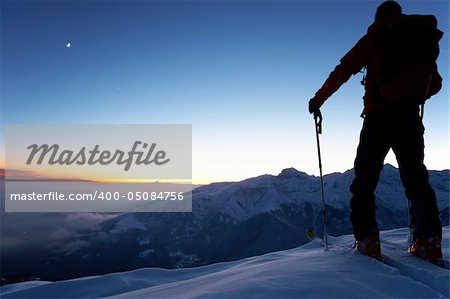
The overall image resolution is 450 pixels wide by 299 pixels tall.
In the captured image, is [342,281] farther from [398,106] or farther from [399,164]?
[398,106]

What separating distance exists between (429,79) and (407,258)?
7.40ft

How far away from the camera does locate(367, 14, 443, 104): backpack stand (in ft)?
14.5

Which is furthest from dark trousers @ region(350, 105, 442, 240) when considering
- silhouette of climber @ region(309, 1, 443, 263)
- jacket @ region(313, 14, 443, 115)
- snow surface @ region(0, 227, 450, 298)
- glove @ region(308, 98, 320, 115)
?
glove @ region(308, 98, 320, 115)

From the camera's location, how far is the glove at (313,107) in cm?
550

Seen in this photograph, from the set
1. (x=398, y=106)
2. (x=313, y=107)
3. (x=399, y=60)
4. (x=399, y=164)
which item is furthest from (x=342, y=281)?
(x=313, y=107)

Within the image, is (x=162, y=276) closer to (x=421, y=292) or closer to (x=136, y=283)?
(x=136, y=283)

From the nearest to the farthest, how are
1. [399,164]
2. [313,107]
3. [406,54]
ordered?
1. [406,54]
2. [399,164]
3. [313,107]

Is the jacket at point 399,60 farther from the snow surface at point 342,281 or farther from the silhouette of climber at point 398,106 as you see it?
the snow surface at point 342,281

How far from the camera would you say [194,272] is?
716 cm

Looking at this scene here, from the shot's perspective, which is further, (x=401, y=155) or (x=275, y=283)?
(x=401, y=155)

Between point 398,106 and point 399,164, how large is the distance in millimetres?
777

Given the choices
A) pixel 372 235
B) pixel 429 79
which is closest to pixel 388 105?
pixel 429 79

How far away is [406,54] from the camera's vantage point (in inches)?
174

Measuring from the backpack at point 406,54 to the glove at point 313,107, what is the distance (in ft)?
3.73
